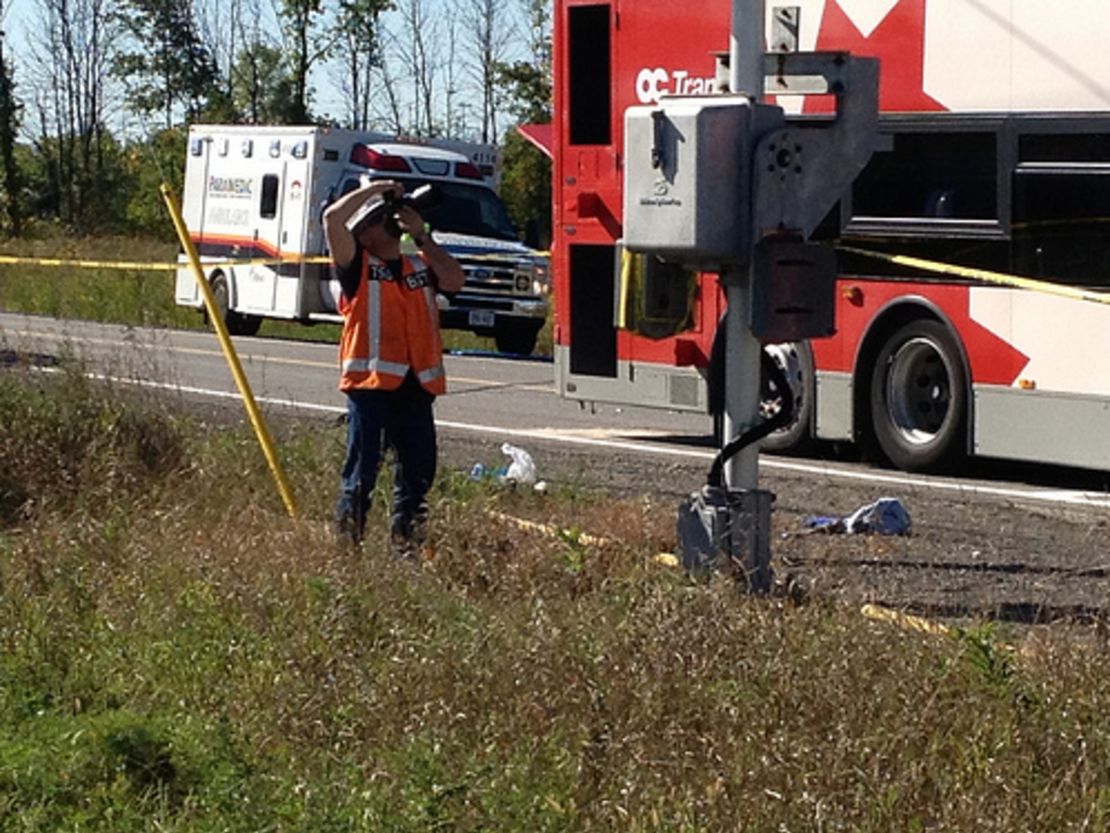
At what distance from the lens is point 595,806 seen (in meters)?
5.96

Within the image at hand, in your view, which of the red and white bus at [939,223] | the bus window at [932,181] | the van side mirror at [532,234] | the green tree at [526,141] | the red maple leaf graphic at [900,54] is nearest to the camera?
the red and white bus at [939,223]

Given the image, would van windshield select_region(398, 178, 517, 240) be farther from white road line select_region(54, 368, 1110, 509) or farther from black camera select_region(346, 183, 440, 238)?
black camera select_region(346, 183, 440, 238)

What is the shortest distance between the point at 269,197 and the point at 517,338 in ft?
12.2

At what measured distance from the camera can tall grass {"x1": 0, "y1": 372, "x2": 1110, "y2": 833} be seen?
19.5ft

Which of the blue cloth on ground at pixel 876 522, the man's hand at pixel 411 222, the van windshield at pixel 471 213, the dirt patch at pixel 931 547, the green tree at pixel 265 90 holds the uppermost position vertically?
the green tree at pixel 265 90

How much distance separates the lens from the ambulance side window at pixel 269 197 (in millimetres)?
28870

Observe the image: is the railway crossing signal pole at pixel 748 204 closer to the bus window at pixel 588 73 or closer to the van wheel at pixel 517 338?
the bus window at pixel 588 73

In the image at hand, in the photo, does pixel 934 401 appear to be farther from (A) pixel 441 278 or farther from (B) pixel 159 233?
(B) pixel 159 233

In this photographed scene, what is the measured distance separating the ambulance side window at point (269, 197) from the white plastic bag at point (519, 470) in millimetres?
15749

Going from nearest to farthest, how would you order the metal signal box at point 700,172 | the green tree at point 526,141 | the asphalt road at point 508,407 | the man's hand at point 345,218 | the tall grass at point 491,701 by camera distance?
1. the tall grass at point 491,701
2. the metal signal box at point 700,172
3. the man's hand at point 345,218
4. the asphalt road at point 508,407
5. the green tree at point 526,141

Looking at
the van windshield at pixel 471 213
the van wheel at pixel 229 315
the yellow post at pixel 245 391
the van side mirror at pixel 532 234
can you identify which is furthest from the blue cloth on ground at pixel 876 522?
the van wheel at pixel 229 315

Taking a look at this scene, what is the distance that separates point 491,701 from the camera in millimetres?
6809

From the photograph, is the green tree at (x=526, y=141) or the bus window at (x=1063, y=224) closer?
the bus window at (x=1063, y=224)

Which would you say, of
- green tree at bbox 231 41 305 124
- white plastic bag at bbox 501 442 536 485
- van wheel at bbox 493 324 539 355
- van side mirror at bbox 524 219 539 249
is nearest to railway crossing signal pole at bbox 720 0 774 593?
white plastic bag at bbox 501 442 536 485
